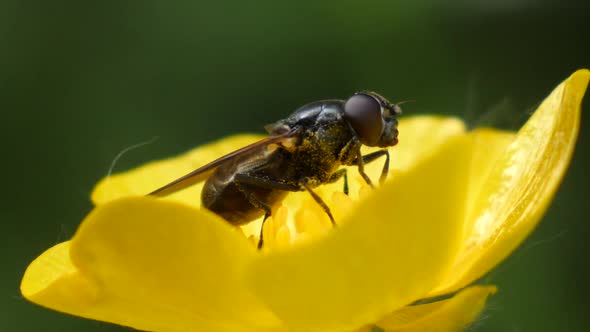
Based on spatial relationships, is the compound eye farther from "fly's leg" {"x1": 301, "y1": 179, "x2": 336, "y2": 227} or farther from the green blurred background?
the green blurred background

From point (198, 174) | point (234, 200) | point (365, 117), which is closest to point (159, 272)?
point (198, 174)

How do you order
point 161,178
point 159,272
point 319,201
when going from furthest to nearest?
1. point 161,178
2. point 319,201
3. point 159,272

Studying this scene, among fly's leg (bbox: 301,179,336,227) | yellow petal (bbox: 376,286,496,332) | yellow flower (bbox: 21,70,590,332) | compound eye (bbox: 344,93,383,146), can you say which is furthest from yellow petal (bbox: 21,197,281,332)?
compound eye (bbox: 344,93,383,146)

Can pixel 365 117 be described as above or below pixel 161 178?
above

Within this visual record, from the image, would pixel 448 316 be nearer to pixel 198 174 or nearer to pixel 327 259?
pixel 327 259

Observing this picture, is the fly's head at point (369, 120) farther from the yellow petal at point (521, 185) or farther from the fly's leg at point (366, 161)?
the yellow petal at point (521, 185)
